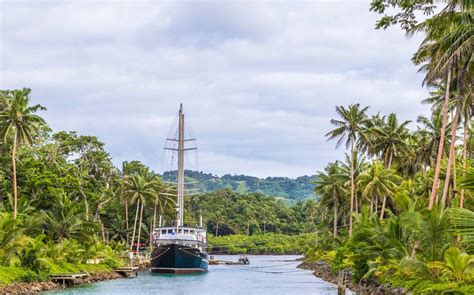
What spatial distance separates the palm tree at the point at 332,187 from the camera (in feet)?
230

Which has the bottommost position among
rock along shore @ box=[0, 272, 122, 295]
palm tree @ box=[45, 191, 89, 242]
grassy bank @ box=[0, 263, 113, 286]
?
rock along shore @ box=[0, 272, 122, 295]

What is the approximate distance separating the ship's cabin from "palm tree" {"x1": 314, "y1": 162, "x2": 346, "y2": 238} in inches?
636

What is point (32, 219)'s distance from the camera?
46469mm

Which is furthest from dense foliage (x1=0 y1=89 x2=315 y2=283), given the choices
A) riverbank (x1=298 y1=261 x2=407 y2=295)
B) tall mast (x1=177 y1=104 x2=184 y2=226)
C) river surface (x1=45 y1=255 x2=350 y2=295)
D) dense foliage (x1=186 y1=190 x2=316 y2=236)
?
dense foliage (x1=186 y1=190 x2=316 y2=236)

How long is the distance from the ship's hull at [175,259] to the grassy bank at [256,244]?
199ft

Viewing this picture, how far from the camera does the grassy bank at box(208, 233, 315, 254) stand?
125 meters

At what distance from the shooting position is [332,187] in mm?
70875

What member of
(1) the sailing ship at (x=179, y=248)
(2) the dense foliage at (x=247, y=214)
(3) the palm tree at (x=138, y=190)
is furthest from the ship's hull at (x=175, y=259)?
(2) the dense foliage at (x=247, y=214)

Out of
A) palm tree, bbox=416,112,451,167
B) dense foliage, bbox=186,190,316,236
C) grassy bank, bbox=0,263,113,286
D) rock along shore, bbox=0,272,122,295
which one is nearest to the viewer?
rock along shore, bbox=0,272,122,295

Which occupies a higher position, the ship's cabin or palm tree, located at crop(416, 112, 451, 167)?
palm tree, located at crop(416, 112, 451, 167)

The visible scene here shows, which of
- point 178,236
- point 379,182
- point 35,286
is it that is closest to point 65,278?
point 35,286

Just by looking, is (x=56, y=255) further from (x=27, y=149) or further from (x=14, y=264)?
(x=27, y=149)

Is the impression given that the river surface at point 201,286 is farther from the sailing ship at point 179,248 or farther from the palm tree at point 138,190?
the palm tree at point 138,190

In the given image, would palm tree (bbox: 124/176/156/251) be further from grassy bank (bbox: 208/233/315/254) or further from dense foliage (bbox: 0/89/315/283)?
grassy bank (bbox: 208/233/315/254)
